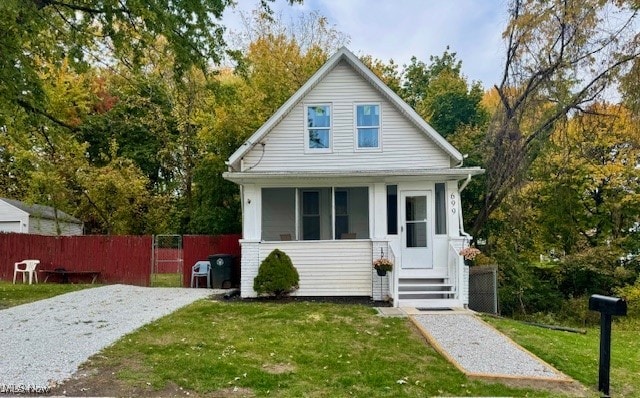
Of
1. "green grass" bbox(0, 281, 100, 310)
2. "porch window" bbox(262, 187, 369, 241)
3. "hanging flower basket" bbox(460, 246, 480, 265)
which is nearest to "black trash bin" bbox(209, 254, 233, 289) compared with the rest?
"porch window" bbox(262, 187, 369, 241)

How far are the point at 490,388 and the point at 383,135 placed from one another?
7.75 metres

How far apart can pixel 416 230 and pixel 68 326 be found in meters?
7.90

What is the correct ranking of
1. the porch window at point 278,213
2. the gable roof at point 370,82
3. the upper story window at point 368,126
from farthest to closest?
the porch window at point 278,213 → the upper story window at point 368,126 → the gable roof at point 370,82

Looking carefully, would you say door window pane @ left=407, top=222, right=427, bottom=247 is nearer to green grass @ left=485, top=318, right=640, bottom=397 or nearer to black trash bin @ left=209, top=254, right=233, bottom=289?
green grass @ left=485, top=318, right=640, bottom=397

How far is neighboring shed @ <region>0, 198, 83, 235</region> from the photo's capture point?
72.5ft

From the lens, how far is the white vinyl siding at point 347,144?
461 inches

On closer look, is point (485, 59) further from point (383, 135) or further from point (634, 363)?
point (634, 363)

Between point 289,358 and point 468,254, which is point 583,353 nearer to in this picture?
point 468,254

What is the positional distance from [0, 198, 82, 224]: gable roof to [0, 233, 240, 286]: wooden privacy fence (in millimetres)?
8084

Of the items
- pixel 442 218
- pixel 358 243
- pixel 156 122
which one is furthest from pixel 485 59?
pixel 156 122

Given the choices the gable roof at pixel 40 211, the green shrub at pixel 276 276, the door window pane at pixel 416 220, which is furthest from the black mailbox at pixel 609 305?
the gable roof at pixel 40 211

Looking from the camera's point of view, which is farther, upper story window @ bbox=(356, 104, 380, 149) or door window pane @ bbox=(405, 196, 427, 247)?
upper story window @ bbox=(356, 104, 380, 149)

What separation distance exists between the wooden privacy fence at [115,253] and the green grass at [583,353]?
9.21m

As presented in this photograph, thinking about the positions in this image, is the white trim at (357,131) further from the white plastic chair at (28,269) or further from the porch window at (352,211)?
the white plastic chair at (28,269)
